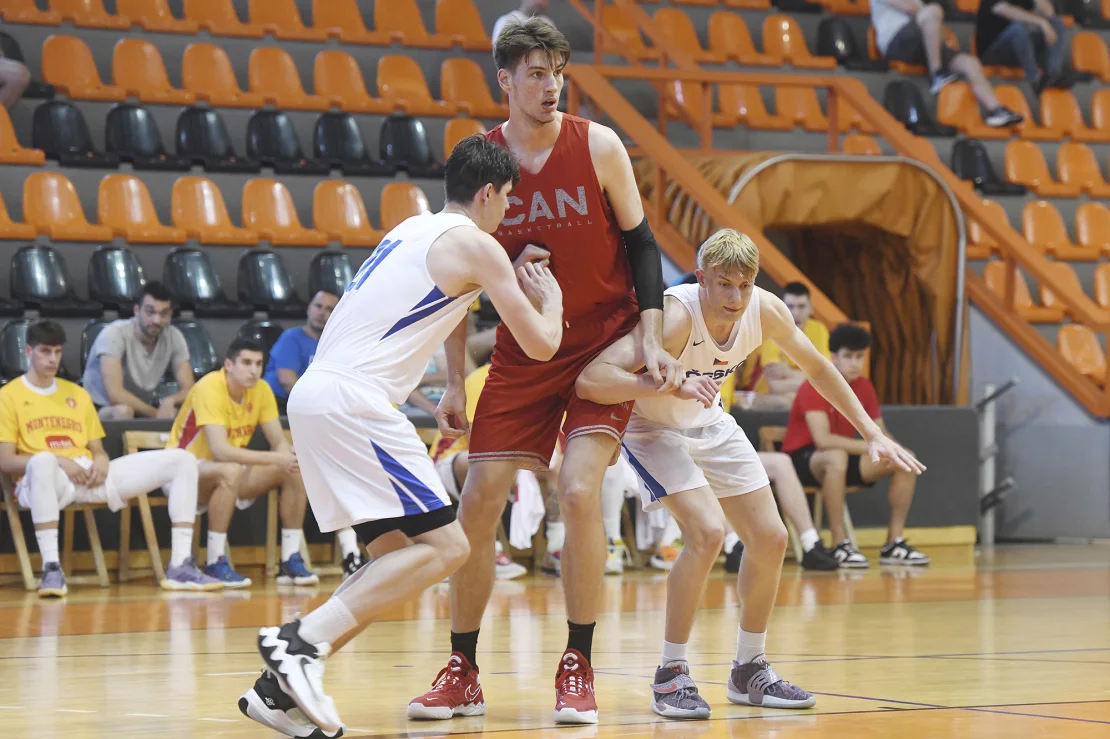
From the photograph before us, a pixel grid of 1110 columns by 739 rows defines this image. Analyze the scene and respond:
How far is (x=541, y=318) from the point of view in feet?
12.2

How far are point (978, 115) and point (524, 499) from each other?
24.2 ft

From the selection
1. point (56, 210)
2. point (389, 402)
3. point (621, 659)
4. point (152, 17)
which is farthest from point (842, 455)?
point (152, 17)

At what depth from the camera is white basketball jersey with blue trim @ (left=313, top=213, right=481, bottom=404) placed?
12.0 feet

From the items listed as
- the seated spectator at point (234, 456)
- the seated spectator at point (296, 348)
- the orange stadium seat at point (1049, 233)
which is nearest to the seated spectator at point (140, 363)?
the seated spectator at point (296, 348)

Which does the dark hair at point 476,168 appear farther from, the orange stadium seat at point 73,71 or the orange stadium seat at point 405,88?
the orange stadium seat at point 405,88

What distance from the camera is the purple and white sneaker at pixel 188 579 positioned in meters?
7.62

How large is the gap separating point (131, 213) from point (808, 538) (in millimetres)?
4991

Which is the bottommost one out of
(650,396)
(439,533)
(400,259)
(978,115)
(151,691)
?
(151,691)

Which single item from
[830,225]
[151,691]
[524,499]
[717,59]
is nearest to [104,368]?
[524,499]

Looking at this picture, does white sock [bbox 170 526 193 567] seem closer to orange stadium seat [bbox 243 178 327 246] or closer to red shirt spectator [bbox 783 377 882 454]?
orange stadium seat [bbox 243 178 327 246]

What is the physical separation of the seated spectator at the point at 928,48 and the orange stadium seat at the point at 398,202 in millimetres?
5067

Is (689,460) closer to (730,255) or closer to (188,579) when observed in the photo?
(730,255)

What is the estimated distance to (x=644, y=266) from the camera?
4.14m

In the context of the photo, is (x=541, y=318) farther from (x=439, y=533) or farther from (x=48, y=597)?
(x=48, y=597)
